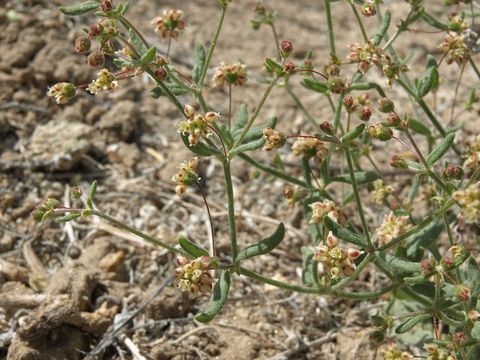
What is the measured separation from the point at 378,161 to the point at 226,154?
9.02 feet

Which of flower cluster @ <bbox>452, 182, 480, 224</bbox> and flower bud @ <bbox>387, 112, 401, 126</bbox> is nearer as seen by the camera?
flower cluster @ <bbox>452, 182, 480, 224</bbox>

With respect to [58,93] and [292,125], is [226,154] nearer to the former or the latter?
[58,93]

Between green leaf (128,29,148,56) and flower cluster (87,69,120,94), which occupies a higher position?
green leaf (128,29,148,56)

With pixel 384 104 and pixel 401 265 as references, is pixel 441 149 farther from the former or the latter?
pixel 401 265

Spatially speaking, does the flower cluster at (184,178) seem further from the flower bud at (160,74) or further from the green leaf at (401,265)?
the green leaf at (401,265)

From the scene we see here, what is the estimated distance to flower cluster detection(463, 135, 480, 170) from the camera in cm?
349

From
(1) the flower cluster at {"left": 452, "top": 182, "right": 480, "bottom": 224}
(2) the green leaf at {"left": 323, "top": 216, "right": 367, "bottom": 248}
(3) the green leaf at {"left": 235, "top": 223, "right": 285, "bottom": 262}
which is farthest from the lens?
(3) the green leaf at {"left": 235, "top": 223, "right": 285, "bottom": 262}

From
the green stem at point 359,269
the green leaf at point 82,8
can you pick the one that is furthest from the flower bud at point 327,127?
the green leaf at point 82,8

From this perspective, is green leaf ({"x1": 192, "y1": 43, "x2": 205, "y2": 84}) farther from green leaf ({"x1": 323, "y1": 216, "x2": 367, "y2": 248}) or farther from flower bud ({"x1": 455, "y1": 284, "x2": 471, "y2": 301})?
flower bud ({"x1": 455, "y1": 284, "x2": 471, "y2": 301})

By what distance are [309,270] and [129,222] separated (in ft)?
6.35

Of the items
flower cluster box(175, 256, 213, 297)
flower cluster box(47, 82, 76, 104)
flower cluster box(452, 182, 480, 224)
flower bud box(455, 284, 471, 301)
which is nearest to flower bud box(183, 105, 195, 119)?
flower cluster box(47, 82, 76, 104)

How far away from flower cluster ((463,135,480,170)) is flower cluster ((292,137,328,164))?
2.92ft

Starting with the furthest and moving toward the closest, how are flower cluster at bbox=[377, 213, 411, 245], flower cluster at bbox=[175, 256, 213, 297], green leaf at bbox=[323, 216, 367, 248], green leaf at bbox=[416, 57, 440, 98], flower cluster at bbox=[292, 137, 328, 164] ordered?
green leaf at bbox=[416, 57, 440, 98], flower cluster at bbox=[292, 137, 328, 164], flower cluster at bbox=[377, 213, 411, 245], green leaf at bbox=[323, 216, 367, 248], flower cluster at bbox=[175, 256, 213, 297]

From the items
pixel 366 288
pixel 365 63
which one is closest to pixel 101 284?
pixel 366 288
